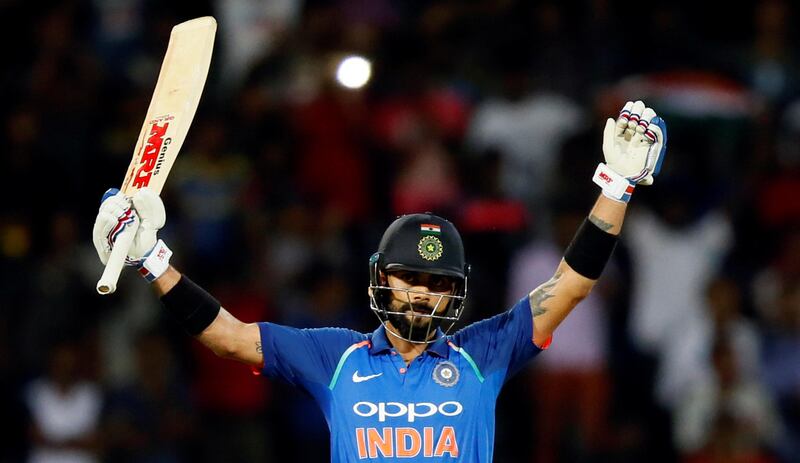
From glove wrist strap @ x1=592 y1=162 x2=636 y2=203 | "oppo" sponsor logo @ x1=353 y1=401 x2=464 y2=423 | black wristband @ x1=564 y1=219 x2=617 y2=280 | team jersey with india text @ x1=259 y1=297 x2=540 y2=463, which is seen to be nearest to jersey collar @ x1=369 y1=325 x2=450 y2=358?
team jersey with india text @ x1=259 y1=297 x2=540 y2=463

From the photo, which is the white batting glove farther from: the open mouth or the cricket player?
the open mouth

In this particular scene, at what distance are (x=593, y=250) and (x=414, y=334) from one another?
2.38 ft

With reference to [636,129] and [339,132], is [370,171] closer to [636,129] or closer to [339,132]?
[339,132]

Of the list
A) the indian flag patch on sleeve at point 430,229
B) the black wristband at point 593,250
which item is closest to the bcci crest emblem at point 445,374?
the indian flag patch on sleeve at point 430,229

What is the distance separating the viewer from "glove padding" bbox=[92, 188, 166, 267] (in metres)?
5.56

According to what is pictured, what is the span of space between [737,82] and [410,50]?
2.51m

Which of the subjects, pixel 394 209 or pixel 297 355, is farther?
pixel 394 209

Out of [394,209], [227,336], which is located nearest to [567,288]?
[227,336]

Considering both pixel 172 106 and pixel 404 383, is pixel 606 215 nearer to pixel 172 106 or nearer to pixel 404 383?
pixel 404 383

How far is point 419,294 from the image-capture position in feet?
18.7

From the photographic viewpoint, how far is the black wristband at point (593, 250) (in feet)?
18.6

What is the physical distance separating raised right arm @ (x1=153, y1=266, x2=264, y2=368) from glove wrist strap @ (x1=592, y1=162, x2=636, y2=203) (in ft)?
4.57

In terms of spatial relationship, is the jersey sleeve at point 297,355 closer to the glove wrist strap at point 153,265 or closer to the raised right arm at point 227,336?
the raised right arm at point 227,336

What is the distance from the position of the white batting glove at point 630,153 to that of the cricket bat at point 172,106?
1.61m
